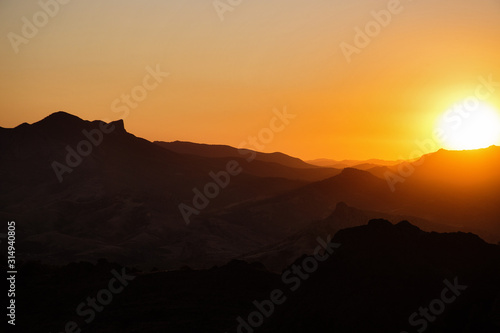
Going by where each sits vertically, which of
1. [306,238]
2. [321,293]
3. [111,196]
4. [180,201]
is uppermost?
[111,196]

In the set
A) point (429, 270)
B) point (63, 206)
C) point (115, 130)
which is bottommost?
point (429, 270)

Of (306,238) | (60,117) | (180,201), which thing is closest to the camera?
(306,238)

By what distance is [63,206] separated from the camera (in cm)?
13112

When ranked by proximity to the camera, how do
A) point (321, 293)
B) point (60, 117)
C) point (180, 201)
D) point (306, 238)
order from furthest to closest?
1. point (60, 117)
2. point (180, 201)
3. point (306, 238)
4. point (321, 293)

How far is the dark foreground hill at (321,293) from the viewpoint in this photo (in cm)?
3478

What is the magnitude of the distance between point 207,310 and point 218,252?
6085cm

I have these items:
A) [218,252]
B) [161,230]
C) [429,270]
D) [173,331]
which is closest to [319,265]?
[429,270]

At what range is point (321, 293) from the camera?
38.9 meters

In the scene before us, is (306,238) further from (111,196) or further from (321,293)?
(111,196)

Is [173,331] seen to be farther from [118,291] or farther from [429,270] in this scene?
[429,270]

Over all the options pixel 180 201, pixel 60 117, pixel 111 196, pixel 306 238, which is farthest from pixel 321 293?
pixel 60 117

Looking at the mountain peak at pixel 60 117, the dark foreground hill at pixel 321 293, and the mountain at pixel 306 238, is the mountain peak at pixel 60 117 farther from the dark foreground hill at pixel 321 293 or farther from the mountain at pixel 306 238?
the dark foreground hill at pixel 321 293

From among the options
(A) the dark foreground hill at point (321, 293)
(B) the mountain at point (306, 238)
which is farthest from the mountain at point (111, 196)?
(A) the dark foreground hill at point (321, 293)

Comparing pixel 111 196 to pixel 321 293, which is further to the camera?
pixel 111 196
